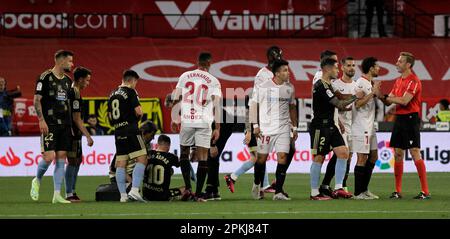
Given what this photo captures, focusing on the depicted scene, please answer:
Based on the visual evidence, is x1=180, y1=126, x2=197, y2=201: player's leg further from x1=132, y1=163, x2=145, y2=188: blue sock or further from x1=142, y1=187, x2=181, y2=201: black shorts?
x1=132, y1=163, x2=145, y2=188: blue sock

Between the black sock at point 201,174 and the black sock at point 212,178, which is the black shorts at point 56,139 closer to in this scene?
the black sock at point 201,174

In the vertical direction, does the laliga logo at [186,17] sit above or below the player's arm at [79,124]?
above

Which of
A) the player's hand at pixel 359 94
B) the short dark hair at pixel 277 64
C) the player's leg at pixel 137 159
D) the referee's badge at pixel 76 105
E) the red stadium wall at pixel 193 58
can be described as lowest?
the player's leg at pixel 137 159

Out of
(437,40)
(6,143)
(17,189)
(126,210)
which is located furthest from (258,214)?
→ (437,40)

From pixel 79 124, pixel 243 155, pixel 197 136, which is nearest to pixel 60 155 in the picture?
pixel 79 124

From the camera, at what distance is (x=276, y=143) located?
1692cm

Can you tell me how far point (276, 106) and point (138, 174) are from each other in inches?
97.2

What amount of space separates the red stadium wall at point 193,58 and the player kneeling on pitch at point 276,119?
15.9m

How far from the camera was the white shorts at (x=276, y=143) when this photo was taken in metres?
16.9

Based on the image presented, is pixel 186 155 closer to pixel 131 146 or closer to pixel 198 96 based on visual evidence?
pixel 198 96

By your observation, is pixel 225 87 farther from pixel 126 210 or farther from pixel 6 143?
pixel 126 210

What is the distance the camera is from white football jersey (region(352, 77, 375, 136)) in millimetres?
17312

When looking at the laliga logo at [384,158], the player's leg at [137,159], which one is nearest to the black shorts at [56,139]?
the player's leg at [137,159]

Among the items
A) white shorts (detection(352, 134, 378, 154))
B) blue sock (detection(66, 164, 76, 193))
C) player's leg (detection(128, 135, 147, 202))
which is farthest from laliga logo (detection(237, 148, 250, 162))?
player's leg (detection(128, 135, 147, 202))
